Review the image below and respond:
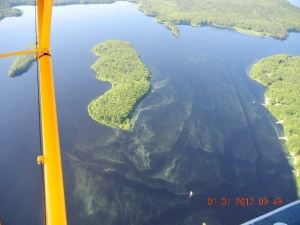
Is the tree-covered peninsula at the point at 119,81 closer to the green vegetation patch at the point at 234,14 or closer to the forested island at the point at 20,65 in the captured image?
the forested island at the point at 20,65

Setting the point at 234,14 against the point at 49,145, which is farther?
the point at 234,14

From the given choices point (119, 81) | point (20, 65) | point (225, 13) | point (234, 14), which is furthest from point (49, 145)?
point (234, 14)

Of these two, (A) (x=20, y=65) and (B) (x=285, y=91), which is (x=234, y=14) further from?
(A) (x=20, y=65)

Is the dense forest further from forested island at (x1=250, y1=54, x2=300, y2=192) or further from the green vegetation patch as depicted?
forested island at (x1=250, y1=54, x2=300, y2=192)

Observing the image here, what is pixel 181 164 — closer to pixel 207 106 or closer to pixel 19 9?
pixel 207 106

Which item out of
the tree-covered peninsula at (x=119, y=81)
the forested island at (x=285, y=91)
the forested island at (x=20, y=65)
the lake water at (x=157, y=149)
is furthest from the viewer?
the forested island at (x=20, y=65)
